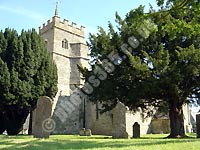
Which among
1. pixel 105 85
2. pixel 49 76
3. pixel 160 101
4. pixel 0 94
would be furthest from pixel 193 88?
pixel 0 94

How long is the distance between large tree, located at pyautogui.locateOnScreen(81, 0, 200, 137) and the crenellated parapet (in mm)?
24178

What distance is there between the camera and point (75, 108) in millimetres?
32781

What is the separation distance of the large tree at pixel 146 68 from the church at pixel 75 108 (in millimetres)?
1929

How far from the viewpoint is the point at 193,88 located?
58.6ft

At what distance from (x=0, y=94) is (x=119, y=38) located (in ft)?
35.1

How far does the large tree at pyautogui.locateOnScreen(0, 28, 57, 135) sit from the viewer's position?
21.6 m

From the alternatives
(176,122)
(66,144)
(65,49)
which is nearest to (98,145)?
(66,144)

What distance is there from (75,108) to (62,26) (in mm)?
17046

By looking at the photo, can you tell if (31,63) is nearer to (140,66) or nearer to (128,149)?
(140,66)

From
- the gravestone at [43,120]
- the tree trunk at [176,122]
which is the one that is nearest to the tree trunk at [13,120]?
the gravestone at [43,120]

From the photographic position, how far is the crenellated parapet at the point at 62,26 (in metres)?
43.0

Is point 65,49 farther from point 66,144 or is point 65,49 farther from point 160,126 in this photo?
point 66,144

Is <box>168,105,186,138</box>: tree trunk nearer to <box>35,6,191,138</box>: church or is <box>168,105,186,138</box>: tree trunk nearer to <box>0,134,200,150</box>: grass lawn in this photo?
<box>35,6,191,138</box>: church

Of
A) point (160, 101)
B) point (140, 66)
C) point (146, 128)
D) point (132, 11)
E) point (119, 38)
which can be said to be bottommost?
point (146, 128)
